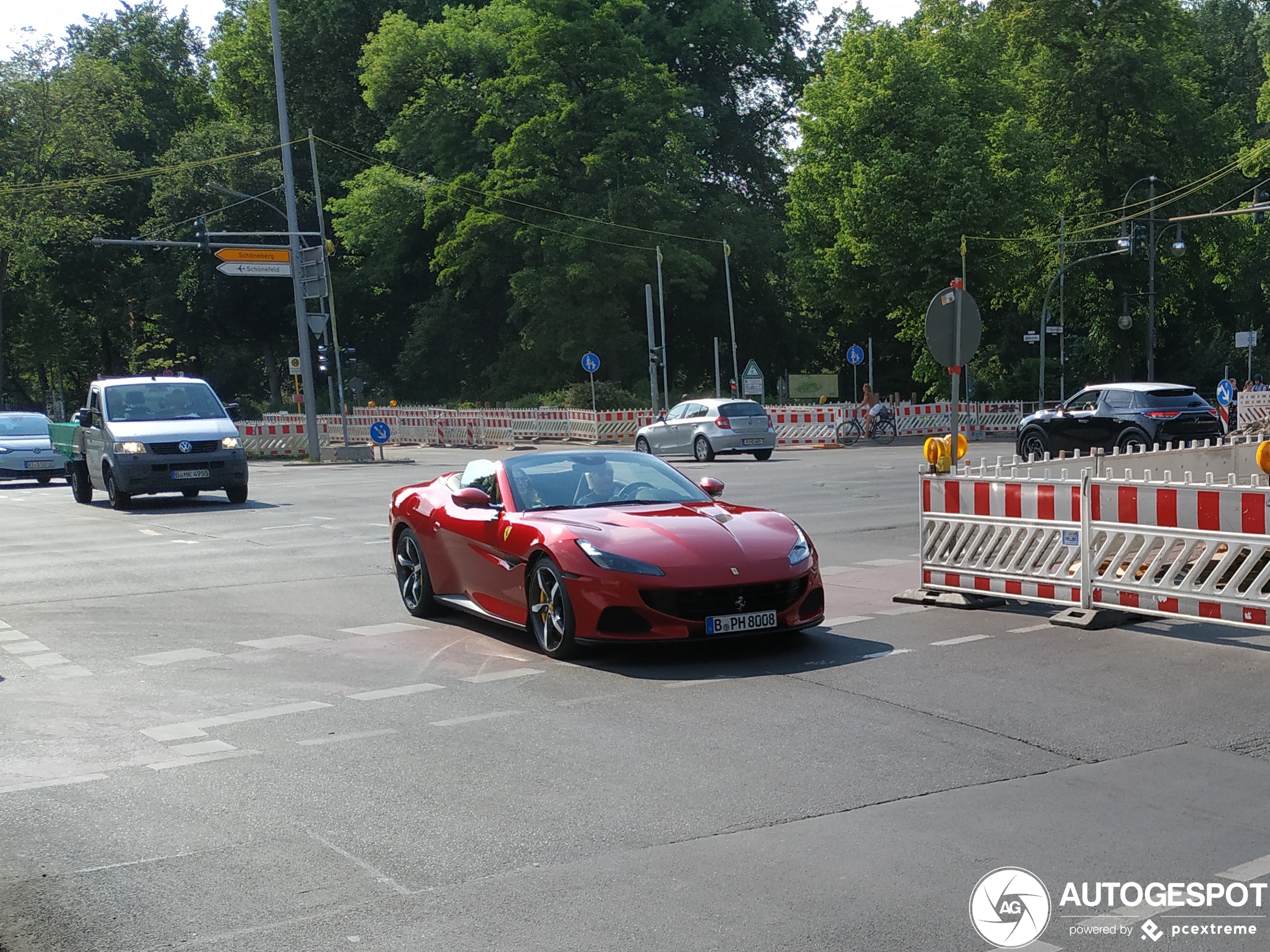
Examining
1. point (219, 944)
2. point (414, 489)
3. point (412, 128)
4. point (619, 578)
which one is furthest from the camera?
point (412, 128)

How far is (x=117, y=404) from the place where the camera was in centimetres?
2361

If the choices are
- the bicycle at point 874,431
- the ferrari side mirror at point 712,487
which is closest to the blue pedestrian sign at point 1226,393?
the bicycle at point 874,431

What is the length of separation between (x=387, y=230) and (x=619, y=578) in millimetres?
57370

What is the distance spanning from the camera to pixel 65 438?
26.7 m

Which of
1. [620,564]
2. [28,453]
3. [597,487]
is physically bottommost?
[28,453]

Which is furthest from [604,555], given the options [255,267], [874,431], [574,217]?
[574,217]

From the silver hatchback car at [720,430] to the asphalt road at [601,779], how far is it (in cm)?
2361

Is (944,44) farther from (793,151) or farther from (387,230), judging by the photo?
(387,230)

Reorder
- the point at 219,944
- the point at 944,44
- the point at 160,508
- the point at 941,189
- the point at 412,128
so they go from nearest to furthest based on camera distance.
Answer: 1. the point at 219,944
2. the point at 160,508
3. the point at 941,189
4. the point at 944,44
5. the point at 412,128

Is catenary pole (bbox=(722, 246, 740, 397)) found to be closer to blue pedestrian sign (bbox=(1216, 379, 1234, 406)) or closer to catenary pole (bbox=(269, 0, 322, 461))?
catenary pole (bbox=(269, 0, 322, 461))

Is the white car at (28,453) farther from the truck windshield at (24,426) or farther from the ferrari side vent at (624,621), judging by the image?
the ferrari side vent at (624,621)

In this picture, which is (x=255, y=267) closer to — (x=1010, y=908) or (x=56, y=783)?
(x=56, y=783)

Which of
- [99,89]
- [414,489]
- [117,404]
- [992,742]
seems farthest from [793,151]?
[992,742]

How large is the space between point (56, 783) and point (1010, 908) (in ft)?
13.8
